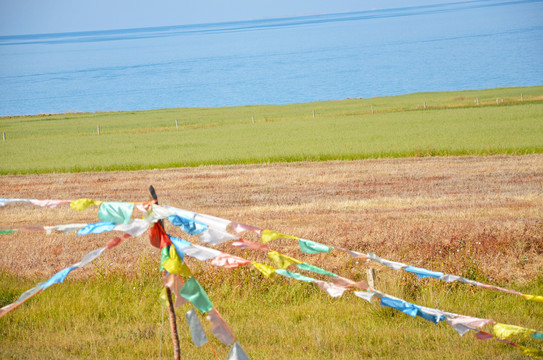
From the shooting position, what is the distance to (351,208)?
1341 cm

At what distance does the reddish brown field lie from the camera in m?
8.74

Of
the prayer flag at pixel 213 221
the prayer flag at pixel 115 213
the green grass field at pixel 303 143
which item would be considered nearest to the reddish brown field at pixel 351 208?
the green grass field at pixel 303 143

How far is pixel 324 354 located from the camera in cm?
542

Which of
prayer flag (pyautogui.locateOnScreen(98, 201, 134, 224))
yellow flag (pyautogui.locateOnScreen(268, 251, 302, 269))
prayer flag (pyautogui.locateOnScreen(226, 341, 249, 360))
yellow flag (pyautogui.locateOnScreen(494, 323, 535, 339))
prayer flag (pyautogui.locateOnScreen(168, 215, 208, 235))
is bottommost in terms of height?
yellow flag (pyautogui.locateOnScreen(494, 323, 535, 339))

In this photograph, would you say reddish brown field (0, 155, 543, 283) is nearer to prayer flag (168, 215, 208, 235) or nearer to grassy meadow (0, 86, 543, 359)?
grassy meadow (0, 86, 543, 359)

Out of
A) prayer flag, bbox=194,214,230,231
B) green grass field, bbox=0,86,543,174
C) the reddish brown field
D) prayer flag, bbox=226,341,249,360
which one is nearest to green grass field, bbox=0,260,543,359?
the reddish brown field

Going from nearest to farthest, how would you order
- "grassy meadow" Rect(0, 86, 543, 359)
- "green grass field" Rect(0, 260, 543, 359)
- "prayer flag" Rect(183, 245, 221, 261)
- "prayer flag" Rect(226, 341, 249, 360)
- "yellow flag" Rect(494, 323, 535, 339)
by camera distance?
"prayer flag" Rect(226, 341, 249, 360) < "yellow flag" Rect(494, 323, 535, 339) < "prayer flag" Rect(183, 245, 221, 261) < "green grass field" Rect(0, 260, 543, 359) < "grassy meadow" Rect(0, 86, 543, 359)

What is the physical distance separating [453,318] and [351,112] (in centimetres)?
4510

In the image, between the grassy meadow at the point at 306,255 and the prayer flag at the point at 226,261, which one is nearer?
the prayer flag at the point at 226,261

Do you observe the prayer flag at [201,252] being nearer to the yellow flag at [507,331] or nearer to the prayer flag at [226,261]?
the prayer flag at [226,261]

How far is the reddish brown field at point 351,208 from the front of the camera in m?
8.74

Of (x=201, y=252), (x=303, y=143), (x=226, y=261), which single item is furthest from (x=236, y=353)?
(x=303, y=143)

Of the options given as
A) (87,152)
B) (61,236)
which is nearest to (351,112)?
(87,152)

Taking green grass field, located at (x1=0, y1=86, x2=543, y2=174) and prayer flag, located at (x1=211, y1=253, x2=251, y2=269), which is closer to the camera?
prayer flag, located at (x1=211, y1=253, x2=251, y2=269)
